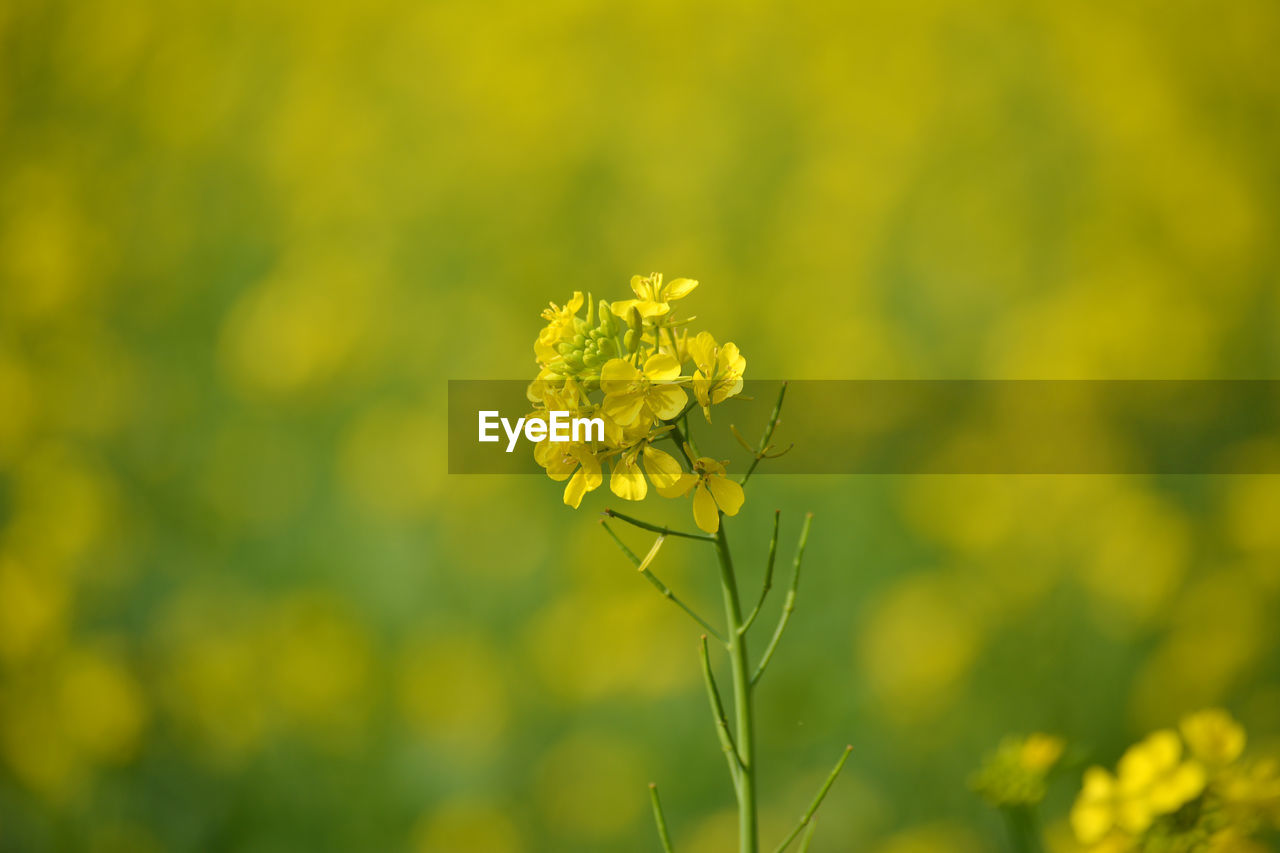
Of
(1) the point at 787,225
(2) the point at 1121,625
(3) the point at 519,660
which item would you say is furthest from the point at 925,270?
(3) the point at 519,660

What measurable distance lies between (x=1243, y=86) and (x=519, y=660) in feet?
5.55

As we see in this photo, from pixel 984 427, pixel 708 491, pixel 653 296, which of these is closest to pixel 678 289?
pixel 653 296

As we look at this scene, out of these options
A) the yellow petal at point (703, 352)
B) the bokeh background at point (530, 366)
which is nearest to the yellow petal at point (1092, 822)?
the yellow petal at point (703, 352)

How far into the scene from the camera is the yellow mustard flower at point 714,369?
482 millimetres

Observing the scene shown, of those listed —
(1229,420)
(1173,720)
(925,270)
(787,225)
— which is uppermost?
(787,225)

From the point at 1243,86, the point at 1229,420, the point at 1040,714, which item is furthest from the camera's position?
the point at 1243,86

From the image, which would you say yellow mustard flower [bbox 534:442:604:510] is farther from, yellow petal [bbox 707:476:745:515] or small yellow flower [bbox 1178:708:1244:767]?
small yellow flower [bbox 1178:708:1244:767]

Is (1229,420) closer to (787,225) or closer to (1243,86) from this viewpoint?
(1243,86)

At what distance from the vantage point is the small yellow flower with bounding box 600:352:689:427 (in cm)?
46

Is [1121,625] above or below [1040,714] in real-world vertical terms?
above

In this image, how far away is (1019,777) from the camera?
0.67m

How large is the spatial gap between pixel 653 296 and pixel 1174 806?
1.41ft

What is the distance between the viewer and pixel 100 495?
168 centimetres

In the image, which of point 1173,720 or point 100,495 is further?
point 100,495
